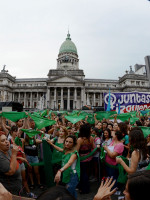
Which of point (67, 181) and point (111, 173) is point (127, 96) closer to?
point (111, 173)

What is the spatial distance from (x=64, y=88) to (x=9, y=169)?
5845cm

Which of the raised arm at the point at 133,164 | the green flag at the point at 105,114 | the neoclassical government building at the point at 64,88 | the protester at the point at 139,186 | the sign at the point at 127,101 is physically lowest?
the raised arm at the point at 133,164

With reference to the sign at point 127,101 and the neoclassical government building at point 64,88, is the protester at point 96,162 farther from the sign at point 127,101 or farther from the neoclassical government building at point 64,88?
the neoclassical government building at point 64,88

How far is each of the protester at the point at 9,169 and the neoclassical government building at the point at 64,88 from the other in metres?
52.9

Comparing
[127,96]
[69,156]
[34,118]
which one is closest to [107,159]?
[69,156]

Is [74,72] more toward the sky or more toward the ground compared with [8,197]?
more toward the sky

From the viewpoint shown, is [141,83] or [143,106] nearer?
[143,106]

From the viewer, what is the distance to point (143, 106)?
40.8 ft

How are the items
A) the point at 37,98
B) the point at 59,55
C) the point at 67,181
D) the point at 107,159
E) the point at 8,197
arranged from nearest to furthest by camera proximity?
the point at 8,197 < the point at 67,181 < the point at 107,159 < the point at 37,98 < the point at 59,55

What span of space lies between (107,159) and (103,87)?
60.8 metres

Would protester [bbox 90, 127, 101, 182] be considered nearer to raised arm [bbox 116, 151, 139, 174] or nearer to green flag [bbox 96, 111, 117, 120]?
raised arm [bbox 116, 151, 139, 174]

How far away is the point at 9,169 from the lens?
114 inches

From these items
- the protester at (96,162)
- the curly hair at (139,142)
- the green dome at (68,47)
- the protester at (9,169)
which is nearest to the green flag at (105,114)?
the protester at (96,162)

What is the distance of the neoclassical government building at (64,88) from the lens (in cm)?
5925
